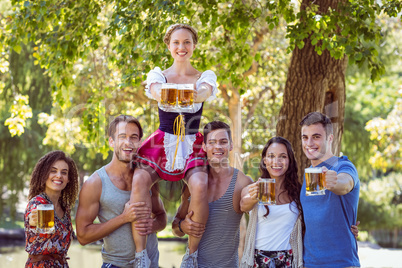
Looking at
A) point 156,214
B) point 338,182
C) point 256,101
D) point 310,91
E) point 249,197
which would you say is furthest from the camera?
point 256,101

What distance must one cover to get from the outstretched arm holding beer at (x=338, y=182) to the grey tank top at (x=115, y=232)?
1480 mm

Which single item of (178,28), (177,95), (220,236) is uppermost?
(178,28)

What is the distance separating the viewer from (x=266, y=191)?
3428 mm

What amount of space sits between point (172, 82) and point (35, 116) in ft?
44.5

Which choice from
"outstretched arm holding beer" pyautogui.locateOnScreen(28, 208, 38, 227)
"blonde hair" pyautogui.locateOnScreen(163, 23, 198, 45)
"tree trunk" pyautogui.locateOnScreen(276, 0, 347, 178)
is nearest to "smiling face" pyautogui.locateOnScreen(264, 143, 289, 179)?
"blonde hair" pyautogui.locateOnScreen(163, 23, 198, 45)

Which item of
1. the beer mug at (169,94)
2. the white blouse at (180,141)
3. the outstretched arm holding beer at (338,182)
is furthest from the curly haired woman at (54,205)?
the outstretched arm holding beer at (338,182)

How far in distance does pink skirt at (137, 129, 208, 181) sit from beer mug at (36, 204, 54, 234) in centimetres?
78

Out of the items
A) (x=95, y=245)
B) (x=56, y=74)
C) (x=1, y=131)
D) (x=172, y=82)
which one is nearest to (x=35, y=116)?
(x=1, y=131)

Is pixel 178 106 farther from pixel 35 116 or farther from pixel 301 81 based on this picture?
pixel 35 116

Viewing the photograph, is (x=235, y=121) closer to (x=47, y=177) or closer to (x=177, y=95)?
(x=177, y=95)

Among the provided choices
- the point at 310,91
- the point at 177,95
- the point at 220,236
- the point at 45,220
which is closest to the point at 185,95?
the point at 177,95

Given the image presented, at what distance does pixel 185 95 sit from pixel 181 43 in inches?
20.1

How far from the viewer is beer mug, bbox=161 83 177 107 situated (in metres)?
3.64

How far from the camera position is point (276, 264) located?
357 centimetres
